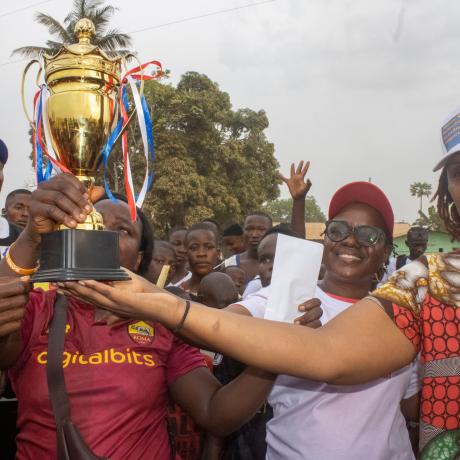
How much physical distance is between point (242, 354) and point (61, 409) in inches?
27.4

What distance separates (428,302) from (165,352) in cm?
104

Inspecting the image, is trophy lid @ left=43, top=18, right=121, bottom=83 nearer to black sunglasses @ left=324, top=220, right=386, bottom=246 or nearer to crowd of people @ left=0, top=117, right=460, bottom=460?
crowd of people @ left=0, top=117, right=460, bottom=460

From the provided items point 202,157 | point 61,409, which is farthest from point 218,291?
point 202,157

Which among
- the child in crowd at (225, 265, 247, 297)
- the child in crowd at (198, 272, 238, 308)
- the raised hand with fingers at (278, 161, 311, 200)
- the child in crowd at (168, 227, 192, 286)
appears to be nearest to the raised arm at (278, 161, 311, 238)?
the raised hand with fingers at (278, 161, 311, 200)

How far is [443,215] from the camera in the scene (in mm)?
1909

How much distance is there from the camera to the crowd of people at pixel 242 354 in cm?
161

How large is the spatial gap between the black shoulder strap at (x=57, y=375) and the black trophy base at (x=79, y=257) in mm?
253

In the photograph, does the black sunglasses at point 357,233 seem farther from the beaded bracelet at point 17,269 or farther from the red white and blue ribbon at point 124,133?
the beaded bracelet at point 17,269

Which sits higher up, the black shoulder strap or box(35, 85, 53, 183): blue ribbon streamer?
box(35, 85, 53, 183): blue ribbon streamer

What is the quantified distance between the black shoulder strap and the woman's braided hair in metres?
1.40

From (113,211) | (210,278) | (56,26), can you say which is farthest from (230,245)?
(56,26)

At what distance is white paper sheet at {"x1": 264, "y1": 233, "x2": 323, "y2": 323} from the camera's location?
205cm

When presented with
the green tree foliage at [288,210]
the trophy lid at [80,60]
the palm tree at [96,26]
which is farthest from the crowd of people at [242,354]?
the green tree foliage at [288,210]

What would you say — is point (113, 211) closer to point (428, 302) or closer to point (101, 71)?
point (101, 71)
